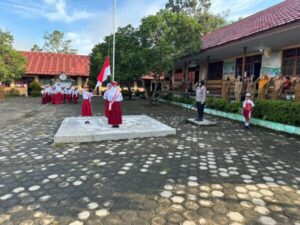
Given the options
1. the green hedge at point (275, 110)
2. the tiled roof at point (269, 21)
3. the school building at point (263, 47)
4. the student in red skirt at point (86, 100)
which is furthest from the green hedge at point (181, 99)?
the student in red skirt at point (86, 100)

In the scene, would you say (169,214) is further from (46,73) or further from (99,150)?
(46,73)

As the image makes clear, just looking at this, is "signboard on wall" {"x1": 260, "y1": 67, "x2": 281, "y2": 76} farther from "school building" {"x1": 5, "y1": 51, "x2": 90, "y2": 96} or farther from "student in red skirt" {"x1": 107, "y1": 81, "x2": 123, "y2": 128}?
"school building" {"x1": 5, "y1": 51, "x2": 90, "y2": 96}

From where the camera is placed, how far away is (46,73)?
98.5ft

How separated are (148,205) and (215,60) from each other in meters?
16.3

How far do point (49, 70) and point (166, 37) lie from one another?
21.3 metres

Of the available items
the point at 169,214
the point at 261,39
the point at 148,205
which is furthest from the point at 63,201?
the point at 261,39

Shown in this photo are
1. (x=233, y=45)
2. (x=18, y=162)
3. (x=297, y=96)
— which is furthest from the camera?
(x=233, y=45)

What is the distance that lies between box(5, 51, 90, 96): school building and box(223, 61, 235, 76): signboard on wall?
19215 millimetres

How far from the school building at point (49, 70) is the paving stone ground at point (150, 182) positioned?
25.3 metres

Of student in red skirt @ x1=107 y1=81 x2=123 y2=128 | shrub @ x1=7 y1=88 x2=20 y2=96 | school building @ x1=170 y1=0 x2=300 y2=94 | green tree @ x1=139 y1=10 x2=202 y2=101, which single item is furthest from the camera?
shrub @ x1=7 y1=88 x2=20 y2=96

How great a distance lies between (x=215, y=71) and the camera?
1795 centimetres

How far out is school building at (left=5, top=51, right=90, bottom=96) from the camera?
30.1 m

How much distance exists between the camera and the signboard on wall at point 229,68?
52.0ft

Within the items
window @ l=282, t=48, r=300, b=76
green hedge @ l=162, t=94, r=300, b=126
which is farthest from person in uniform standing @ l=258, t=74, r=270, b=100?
window @ l=282, t=48, r=300, b=76
